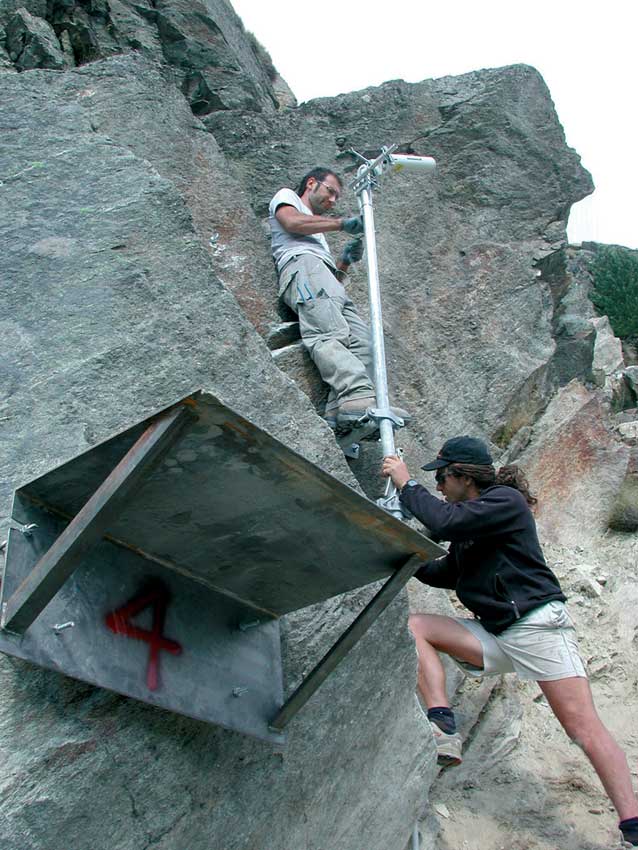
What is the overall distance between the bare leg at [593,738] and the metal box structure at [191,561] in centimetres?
120

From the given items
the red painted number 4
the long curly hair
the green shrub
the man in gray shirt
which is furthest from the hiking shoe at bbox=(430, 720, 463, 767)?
the green shrub

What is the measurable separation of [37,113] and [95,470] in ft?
9.72

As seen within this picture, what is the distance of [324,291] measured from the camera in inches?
212

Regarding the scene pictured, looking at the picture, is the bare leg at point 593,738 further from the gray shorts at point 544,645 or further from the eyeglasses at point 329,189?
the eyeglasses at point 329,189

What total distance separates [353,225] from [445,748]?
329 cm

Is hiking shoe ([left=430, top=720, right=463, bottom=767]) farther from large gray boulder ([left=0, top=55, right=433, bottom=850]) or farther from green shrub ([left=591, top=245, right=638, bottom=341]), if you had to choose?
green shrub ([left=591, top=245, right=638, bottom=341])

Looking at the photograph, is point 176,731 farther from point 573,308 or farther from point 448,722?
point 573,308

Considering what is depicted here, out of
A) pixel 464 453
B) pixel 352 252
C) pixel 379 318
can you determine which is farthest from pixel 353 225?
pixel 464 453

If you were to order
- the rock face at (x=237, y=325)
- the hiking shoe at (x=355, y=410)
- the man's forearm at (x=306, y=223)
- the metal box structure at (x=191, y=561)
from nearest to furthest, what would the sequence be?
the metal box structure at (x=191, y=561)
the rock face at (x=237, y=325)
the hiking shoe at (x=355, y=410)
the man's forearm at (x=306, y=223)

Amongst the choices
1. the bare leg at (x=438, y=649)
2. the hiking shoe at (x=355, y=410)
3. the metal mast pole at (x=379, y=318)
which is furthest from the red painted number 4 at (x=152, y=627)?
the hiking shoe at (x=355, y=410)

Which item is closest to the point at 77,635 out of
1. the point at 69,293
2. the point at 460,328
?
the point at 69,293

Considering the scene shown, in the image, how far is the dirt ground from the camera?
434 cm

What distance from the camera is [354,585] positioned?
3.34 m

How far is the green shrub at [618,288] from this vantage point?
1928 centimetres
